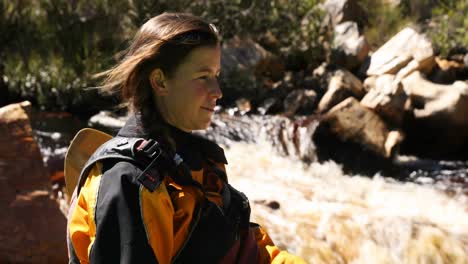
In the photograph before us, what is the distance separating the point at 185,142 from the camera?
1.38 m

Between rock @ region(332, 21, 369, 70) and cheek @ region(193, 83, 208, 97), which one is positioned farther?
rock @ region(332, 21, 369, 70)

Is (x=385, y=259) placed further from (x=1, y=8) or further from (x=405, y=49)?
(x=1, y=8)

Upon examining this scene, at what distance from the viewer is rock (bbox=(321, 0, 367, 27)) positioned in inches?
402

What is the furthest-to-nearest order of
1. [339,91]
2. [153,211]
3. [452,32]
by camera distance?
[452,32]
[339,91]
[153,211]

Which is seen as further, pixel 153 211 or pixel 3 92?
pixel 3 92

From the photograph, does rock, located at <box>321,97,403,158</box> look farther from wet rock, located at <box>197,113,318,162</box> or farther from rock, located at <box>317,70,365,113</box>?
rock, located at <box>317,70,365,113</box>

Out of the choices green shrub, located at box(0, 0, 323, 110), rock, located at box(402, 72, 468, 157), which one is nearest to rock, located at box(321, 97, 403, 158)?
rock, located at box(402, 72, 468, 157)

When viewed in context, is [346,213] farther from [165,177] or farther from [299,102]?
[299,102]

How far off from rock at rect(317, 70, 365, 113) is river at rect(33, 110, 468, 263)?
4.39 feet

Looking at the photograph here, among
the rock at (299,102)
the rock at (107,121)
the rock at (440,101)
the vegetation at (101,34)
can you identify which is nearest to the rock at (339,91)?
the rock at (299,102)

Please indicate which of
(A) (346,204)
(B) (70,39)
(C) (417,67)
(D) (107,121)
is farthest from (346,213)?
(B) (70,39)

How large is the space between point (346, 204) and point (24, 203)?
8.76 feet

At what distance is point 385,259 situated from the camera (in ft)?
11.7

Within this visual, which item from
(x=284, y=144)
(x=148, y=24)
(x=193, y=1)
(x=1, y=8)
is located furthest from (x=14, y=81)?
(x=148, y=24)
